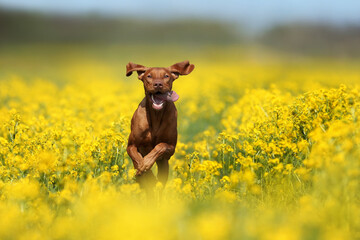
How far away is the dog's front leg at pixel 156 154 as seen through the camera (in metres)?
5.19

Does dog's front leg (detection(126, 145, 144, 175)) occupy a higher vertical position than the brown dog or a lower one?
lower

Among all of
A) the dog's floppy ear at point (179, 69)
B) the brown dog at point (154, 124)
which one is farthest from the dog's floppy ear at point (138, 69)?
the dog's floppy ear at point (179, 69)

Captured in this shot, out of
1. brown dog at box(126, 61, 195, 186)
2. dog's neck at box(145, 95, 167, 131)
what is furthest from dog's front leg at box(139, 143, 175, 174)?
dog's neck at box(145, 95, 167, 131)

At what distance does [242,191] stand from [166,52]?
37.0m

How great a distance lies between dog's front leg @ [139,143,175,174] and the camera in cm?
519

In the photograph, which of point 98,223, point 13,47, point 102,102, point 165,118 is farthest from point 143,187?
point 13,47

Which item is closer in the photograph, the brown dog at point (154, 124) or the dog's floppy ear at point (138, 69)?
the brown dog at point (154, 124)

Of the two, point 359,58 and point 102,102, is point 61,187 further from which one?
point 359,58

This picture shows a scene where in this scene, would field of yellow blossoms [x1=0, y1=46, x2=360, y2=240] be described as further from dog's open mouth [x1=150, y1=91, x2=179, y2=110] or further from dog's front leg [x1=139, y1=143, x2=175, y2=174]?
dog's open mouth [x1=150, y1=91, x2=179, y2=110]

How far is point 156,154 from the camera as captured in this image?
5258mm

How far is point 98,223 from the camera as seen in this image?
3592 mm

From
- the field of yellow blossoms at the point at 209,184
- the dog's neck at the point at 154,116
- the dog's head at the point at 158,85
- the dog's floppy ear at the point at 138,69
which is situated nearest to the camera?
the field of yellow blossoms at the point at 209,184

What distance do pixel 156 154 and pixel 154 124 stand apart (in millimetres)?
369

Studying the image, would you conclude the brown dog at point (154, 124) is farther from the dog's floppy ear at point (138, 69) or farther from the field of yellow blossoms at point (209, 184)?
the field of yellow blossoms at point (209, 184)
